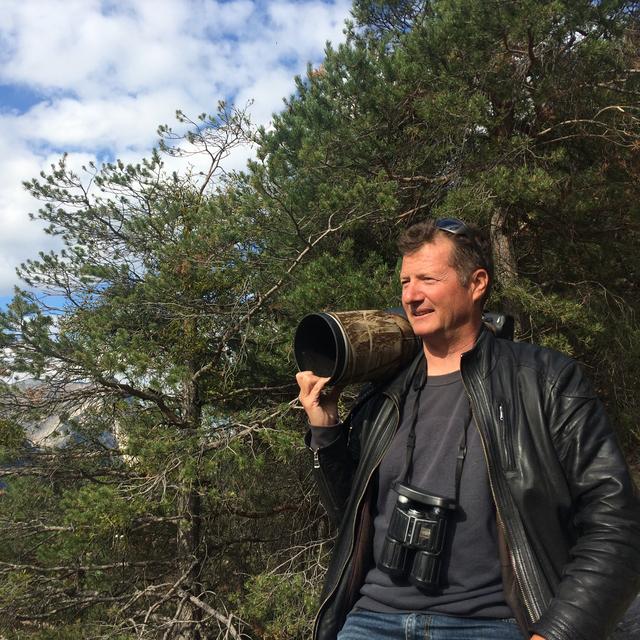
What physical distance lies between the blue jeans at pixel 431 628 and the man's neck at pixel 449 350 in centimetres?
59

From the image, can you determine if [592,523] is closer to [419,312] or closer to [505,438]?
[505,438]

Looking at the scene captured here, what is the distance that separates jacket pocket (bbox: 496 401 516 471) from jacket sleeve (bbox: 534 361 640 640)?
3.7 inches

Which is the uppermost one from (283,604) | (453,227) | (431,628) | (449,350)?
(453,227)

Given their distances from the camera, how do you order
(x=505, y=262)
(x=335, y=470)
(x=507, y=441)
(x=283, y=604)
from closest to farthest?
(x=507, y=441) < (x=335, y=470) < (x=283, y=604) < (x=505, y=262)

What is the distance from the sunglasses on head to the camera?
5.32 feet

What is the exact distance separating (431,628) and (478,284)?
0.85m

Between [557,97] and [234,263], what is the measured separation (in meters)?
A: 3.71

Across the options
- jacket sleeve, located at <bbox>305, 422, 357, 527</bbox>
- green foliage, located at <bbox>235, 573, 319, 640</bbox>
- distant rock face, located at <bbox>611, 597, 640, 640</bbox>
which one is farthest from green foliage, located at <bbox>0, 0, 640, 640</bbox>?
jacket sleeve, located at <bbox>305, 422, 357, 527</bbox>

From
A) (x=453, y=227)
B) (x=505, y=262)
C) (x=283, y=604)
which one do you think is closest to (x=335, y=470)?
(x=453, y=227)

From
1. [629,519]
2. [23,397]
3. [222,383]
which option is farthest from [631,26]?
[23,397]

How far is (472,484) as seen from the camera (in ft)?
4.56

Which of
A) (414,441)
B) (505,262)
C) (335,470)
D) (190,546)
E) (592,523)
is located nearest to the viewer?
(592,523)

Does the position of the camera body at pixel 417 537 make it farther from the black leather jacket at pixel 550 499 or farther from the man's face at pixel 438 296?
the man's face at pixel 438 296

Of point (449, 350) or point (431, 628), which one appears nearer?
point (431, 628)
